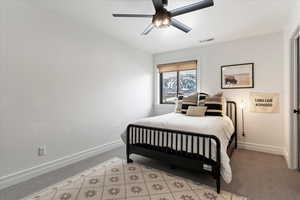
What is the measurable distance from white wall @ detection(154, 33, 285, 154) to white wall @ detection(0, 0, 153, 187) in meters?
2.23

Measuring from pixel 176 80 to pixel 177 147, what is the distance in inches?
106

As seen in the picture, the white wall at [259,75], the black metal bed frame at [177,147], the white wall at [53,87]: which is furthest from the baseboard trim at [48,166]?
the white wall at [259,75]

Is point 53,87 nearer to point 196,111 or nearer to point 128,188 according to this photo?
point 128,188

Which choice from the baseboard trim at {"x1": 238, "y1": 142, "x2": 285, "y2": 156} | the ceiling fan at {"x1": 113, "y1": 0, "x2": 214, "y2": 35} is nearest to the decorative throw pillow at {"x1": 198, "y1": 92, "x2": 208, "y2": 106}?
the baseboard trim at {"x1": 238, "y1": 142, "x2": 285, "y2": 156}

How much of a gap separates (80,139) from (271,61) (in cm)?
395

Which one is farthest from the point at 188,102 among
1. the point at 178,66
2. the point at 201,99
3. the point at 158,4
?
the point at 158,4

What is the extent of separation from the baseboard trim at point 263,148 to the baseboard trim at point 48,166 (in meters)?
2.86

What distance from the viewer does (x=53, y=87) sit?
2443mm

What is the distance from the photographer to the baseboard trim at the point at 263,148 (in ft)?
10.0

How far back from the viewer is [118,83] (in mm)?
3590

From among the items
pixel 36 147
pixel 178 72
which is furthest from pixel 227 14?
A: pixel 36 147

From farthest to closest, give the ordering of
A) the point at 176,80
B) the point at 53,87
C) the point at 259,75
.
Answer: the point at 176,80 → the point at 259,75 → the point at 53,87

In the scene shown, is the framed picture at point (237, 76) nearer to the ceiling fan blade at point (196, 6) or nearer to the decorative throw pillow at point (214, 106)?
the decorative throw pillow at point (214, 106)

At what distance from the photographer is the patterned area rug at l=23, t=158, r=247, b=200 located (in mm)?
1760
